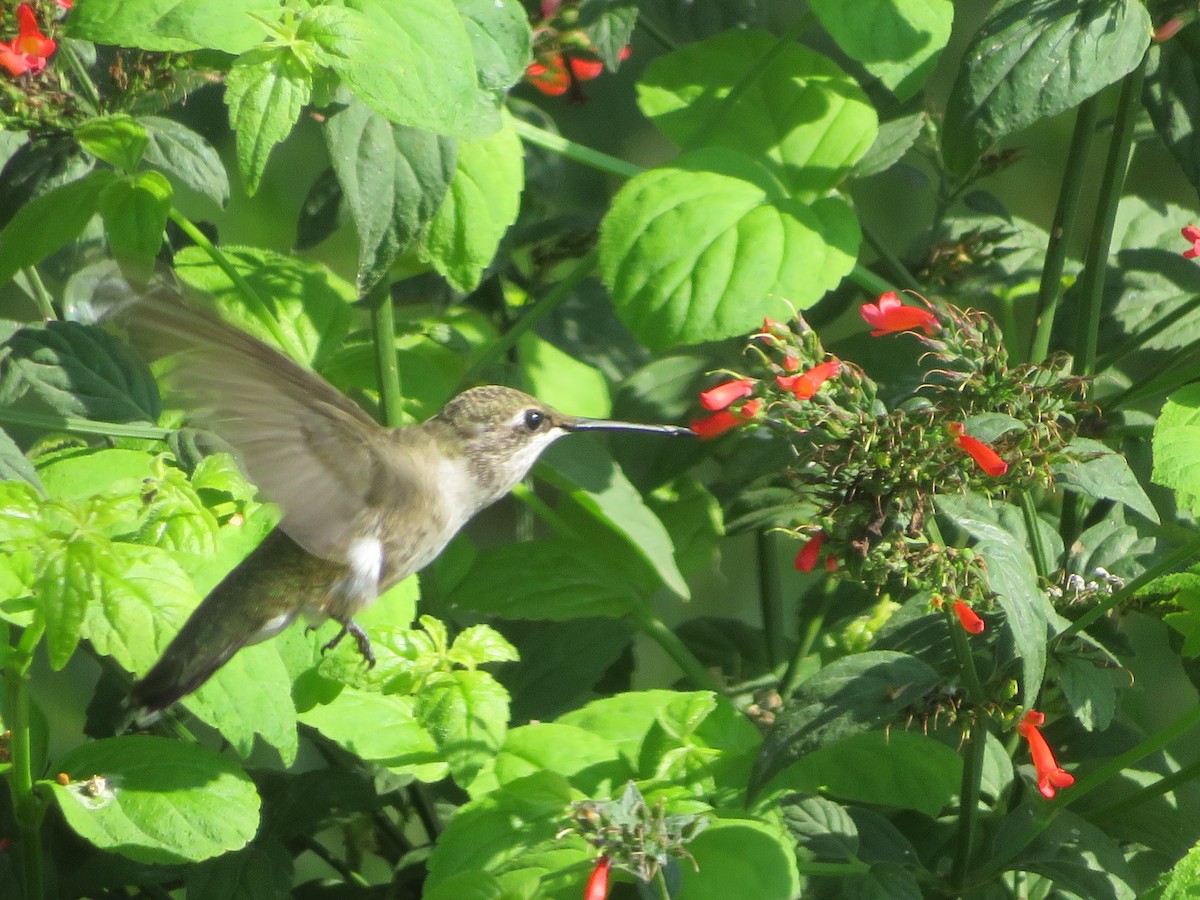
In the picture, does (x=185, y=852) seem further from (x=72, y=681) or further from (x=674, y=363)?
(x=72, y=681)

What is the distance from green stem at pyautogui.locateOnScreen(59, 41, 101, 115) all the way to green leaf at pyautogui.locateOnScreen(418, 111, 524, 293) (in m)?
0.41

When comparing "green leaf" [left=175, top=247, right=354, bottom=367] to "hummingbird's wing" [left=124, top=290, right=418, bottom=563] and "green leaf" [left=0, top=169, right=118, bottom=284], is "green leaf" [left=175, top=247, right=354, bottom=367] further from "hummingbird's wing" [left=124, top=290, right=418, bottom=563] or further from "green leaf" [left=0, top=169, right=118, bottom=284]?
"hummingbird's wing" [left=124, top=290, right=418, bottom=563]

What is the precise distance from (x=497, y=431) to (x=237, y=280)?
0.32 metres

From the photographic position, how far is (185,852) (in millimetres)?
1261

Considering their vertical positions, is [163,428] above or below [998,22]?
below

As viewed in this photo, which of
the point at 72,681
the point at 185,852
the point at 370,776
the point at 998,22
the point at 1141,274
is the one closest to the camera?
the point at 185,852

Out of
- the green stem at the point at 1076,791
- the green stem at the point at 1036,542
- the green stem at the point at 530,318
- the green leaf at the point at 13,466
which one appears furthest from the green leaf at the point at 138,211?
the green stem at the point at 1076,791

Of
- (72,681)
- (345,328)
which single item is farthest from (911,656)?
(72,681)

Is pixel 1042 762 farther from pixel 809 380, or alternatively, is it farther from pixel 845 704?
pixel 809 380

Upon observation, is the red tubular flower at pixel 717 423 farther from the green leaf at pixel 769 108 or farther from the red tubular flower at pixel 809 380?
the green leaf at pixel 769 108

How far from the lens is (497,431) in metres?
1.57

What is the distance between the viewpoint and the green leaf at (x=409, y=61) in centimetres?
→ 130

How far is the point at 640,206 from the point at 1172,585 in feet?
2.12

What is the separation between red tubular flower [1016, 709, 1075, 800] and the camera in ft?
4.56
